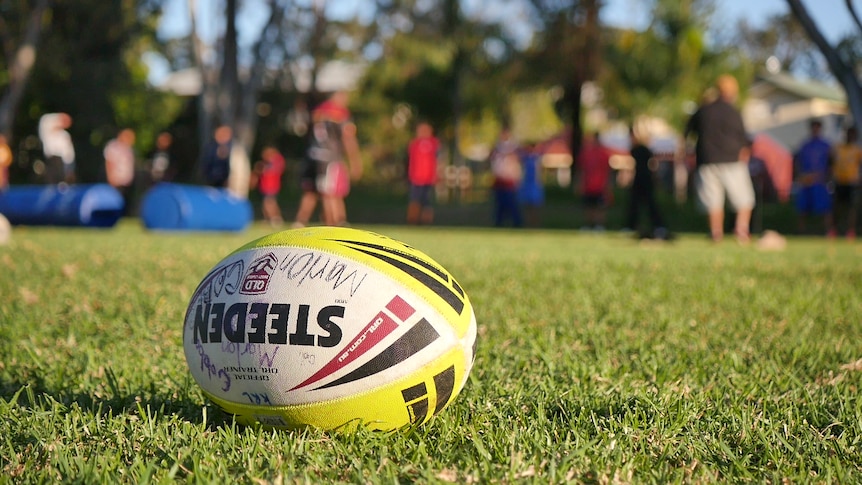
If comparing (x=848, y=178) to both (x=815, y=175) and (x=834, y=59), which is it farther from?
(x=834, y=59)

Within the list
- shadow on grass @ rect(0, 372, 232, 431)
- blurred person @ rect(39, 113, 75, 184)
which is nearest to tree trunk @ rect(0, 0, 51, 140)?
blurred person @ rect(39, 113, 75, 184)

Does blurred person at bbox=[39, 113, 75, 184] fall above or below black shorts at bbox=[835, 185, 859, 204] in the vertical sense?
above

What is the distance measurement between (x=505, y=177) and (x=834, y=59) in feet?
23.6

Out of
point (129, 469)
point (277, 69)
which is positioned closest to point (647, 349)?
point (129, 469)

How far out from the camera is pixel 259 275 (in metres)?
2.72

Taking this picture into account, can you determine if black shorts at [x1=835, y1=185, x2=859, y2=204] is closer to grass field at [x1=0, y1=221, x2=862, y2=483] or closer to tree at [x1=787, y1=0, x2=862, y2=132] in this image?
tree at [x1=787, y1=0, x2=862, y2=132]

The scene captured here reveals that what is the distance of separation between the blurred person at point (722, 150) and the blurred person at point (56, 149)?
14.0m

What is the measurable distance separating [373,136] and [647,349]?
4621 centimetres

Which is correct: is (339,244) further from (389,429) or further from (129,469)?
(129,469)

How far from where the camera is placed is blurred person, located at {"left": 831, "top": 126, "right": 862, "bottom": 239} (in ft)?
51.1

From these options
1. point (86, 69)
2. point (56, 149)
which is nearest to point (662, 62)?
point (86, 69)

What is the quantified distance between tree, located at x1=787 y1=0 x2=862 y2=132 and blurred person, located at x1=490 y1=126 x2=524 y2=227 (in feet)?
21.7

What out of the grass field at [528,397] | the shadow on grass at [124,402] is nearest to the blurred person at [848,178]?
the grass field at [528,397]

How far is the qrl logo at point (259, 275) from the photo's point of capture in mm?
2678
